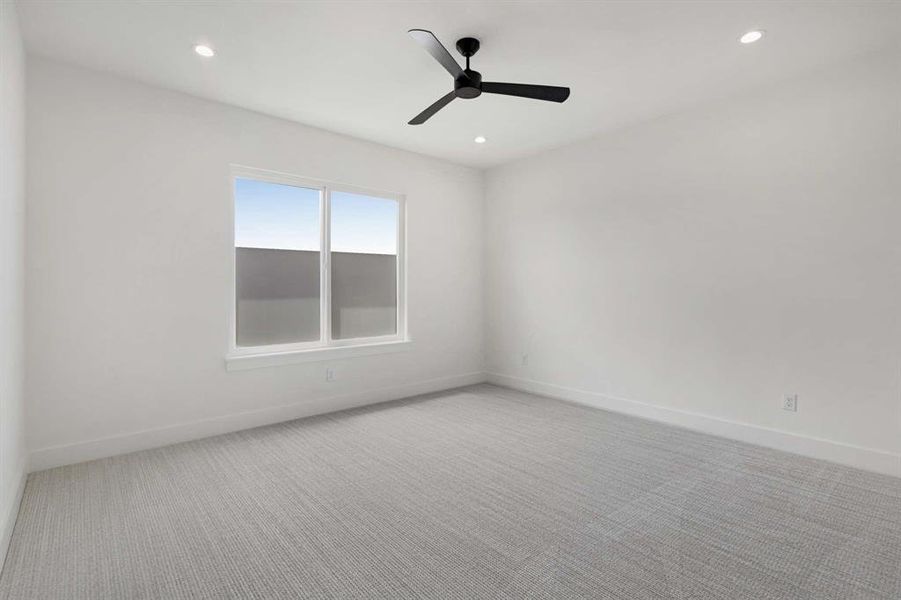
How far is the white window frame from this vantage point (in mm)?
3721

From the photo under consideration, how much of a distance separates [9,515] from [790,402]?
15.5 ft

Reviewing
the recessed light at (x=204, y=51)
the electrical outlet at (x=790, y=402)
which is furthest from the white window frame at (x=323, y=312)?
the electrical outlet at (x=790, y=402)

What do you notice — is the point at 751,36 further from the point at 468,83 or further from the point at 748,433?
the point at 748,433

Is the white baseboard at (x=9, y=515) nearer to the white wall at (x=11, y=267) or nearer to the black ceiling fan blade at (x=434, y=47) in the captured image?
the white wall at (x=11, y=267)

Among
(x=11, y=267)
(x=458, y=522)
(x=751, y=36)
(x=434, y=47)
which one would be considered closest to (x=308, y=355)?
(x=11, y=267)

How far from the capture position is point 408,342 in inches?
192

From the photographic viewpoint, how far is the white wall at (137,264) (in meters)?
2.91

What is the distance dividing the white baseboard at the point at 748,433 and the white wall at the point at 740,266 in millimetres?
11

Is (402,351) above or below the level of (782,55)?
below

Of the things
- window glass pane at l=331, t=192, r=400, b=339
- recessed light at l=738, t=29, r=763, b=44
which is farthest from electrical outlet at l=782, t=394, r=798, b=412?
window glass pane at l=331, t=192, r=400, b=339

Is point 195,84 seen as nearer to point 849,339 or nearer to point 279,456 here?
point 279,456

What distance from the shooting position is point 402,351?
482 centimetres

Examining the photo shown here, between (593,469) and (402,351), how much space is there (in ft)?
8.14

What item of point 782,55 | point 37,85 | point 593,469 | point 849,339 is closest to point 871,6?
point 782,55
